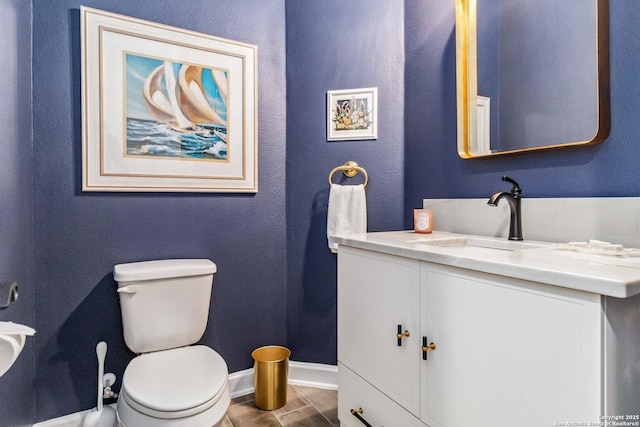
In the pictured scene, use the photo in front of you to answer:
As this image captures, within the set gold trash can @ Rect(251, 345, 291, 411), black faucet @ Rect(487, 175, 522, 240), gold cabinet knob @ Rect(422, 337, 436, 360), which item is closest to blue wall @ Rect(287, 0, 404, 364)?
gold trash can @ Rect(251, 345, 291, 411)

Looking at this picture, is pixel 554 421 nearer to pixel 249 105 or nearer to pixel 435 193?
pixel 435 193

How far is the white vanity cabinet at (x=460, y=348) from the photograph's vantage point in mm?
731

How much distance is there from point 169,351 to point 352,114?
147cm

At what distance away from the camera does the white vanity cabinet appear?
28.8 inches

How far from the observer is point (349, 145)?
200cm

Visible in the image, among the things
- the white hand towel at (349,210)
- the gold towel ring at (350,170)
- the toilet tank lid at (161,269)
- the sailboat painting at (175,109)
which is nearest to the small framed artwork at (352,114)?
the gold towel ring at (350,170)

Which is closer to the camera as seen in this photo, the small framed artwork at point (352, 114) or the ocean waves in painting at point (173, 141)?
the ocean waves in painting at point (173, 141)

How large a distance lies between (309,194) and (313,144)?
29 cm

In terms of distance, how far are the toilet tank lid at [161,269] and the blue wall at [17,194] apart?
337mm

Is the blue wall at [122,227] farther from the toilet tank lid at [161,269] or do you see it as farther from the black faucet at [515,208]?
the black faucet at [515,208]

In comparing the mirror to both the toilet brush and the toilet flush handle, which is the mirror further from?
the toilet brush

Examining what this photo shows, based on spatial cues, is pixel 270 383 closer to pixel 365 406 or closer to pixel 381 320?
pixel 365 406

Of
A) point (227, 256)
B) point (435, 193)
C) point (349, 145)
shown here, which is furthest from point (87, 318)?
point (435, 193)

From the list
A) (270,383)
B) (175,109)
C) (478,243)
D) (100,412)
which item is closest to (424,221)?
(478,243)
